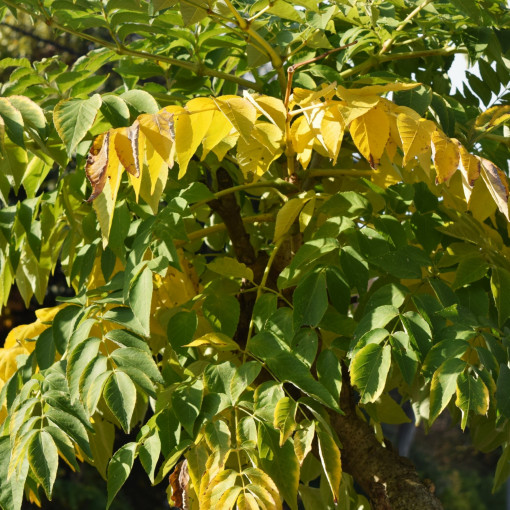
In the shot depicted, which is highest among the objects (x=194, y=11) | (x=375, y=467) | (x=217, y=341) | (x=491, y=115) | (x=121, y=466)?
(x=194, y=11)

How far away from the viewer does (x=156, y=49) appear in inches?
43.3

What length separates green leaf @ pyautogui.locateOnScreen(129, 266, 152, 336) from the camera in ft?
2.43

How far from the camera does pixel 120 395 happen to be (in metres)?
0.72

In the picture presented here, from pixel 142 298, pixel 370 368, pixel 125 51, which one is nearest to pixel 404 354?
pixel 370 368

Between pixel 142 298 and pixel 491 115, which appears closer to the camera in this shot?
pixel 142 298

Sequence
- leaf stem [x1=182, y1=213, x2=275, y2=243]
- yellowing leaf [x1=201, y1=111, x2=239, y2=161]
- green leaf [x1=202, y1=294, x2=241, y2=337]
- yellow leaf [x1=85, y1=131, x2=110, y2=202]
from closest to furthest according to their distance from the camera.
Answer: yellow leaf [x1=85, y1=131, x2=110, y2=202] → yellowing leaf [x1=201, y1=111, x2=239, y2=161] → green leaf [x1=202, y1=294, x2=241, y2=337] → leaf stem [x1=182, y1=213, x2=275, y2=243]

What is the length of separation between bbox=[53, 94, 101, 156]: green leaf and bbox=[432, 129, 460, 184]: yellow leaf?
0.32 meters

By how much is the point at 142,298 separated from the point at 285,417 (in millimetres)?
174

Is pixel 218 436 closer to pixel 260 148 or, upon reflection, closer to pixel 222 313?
pixel 222 313

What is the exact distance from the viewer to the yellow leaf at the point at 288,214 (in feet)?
2.69

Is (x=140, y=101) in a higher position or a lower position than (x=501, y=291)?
higher

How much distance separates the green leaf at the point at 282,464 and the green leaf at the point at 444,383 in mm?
134

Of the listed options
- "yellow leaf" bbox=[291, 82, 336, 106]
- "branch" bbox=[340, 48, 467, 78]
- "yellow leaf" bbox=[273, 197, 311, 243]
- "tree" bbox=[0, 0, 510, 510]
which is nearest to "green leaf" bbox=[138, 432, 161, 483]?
"tree" bbox=[0, 0, 510, 510]

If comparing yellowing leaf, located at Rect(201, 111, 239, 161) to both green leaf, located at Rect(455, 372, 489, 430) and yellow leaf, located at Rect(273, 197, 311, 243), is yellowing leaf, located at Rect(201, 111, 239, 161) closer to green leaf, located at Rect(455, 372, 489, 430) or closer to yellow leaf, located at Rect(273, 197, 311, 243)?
yellow leaf, located at Rect(273, 197, 311, 243)
